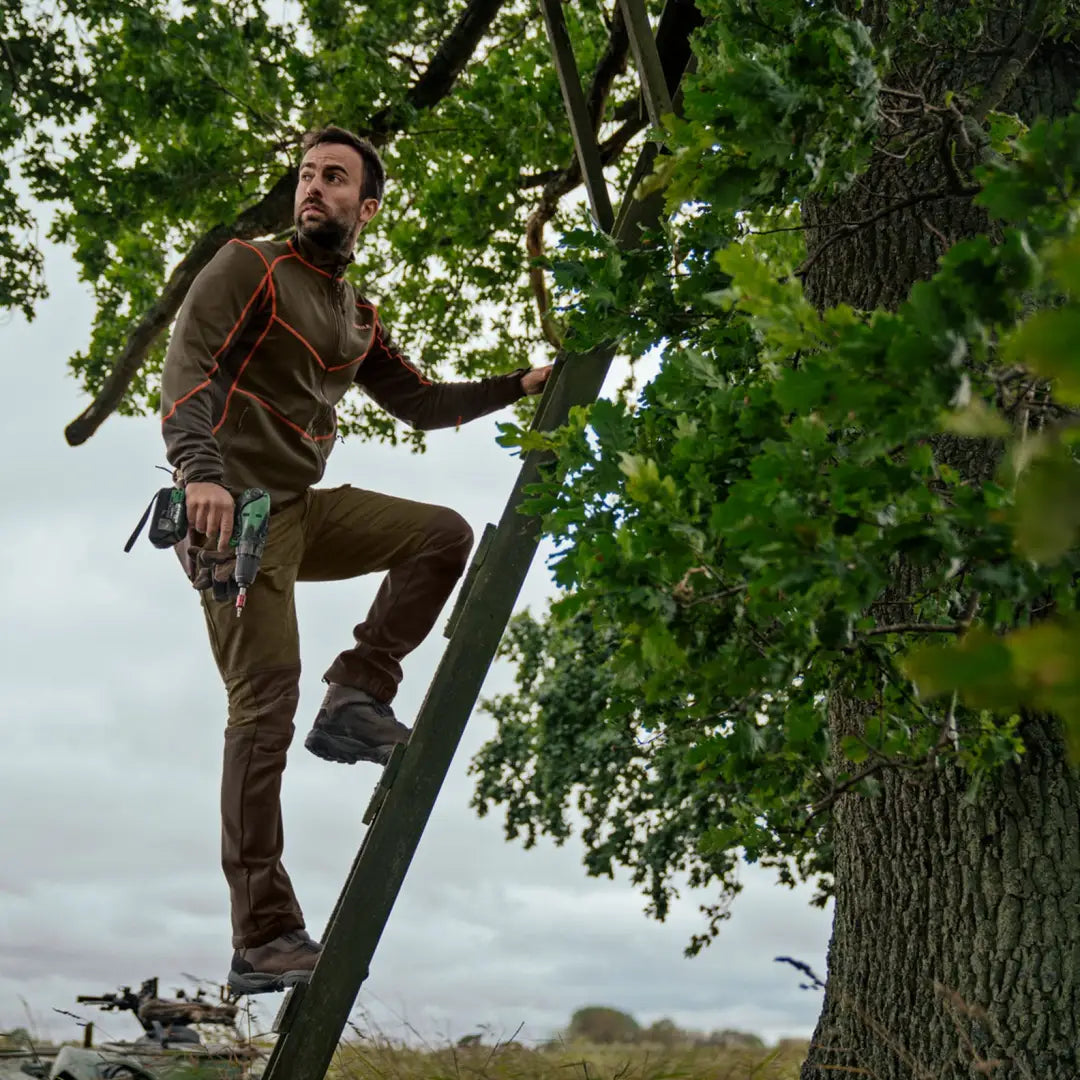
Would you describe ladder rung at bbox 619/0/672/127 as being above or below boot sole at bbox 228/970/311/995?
above

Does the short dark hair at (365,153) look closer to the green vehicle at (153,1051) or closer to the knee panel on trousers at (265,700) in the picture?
the knee panel on trousers at (265,700)

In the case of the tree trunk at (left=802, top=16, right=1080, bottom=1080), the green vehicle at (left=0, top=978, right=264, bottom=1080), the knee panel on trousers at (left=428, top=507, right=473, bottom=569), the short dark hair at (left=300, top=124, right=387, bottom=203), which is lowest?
the green vehicle at (left=0, top=978, right=264, bottom=1080)

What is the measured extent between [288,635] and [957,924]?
6.71ft

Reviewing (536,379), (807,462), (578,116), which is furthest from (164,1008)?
(807,462)

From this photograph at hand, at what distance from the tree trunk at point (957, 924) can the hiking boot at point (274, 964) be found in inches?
56.7

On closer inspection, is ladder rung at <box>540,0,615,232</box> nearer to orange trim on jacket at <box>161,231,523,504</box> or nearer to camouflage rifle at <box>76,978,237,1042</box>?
orange trim on jacket at <box>161,231,523,504</box>

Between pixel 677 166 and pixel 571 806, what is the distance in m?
11.4

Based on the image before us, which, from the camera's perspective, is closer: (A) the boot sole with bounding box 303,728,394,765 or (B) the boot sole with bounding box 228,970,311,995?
(B) the boot sole with bounding box 228,970,311,995

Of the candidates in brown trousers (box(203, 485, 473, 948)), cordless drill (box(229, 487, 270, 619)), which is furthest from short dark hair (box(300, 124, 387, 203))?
cordless drill (box(229, 487, 270, 619))

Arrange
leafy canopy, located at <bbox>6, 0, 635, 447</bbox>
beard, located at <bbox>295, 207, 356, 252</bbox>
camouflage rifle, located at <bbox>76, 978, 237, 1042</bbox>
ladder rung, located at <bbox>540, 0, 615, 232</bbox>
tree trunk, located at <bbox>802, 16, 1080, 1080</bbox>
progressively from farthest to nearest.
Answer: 1. leafy canopy, located at <bbox>6, 0, 635, 447</bbox>
2. camouflage rifle, located at <bbox>76, 978, 237, 1042</bbox>
3. ladder rung, located at <bbox>540, 0, 615, 232</bbox>
4. beard, located at <bbox>295, 207, 356, 252</bbox>
5. tree trunk, located at <bbox>802, 16, 1080, 1080</bbox>

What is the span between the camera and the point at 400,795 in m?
3.56

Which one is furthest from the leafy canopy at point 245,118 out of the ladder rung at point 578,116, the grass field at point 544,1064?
the grass field at point 544,1064

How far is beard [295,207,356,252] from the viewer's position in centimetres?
401

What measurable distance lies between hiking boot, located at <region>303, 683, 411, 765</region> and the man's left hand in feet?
3.97
